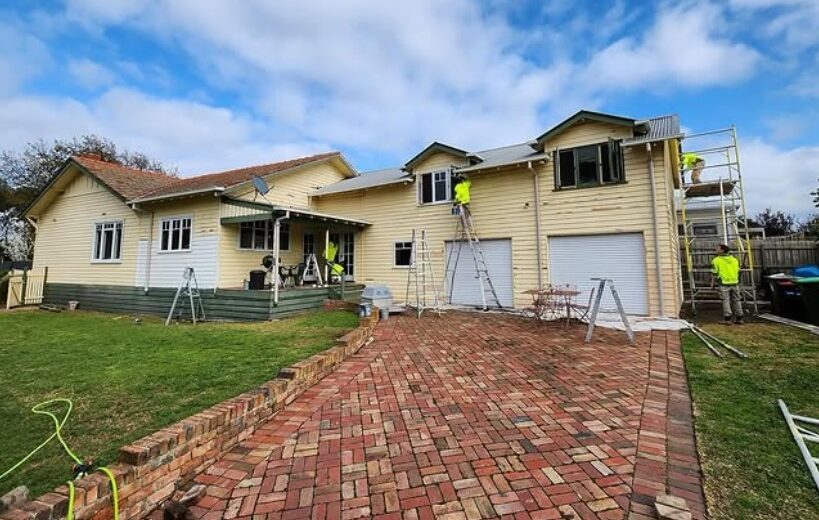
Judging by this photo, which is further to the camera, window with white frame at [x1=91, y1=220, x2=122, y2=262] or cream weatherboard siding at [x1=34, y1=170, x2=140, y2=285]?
window with white frame at [x1=91, y1=220, x2=122, y2=262]

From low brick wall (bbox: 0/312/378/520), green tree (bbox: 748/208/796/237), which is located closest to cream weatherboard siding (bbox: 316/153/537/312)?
low brick wall (bbox: 0/312/378/520)

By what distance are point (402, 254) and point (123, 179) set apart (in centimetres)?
1182

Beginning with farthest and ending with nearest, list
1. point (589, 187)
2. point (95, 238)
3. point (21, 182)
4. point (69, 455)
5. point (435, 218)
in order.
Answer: point (21, 182), point (95, 238), point (435, 218), point (589, 187), point (69, 455)

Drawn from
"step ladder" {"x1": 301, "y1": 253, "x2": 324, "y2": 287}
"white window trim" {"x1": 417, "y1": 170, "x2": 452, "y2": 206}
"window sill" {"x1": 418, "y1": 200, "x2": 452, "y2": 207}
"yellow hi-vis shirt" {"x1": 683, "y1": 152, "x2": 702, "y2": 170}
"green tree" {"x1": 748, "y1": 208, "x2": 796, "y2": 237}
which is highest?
"green tree" {"x1": 748, "y1": 208, "x2": 796, "y2": 237}

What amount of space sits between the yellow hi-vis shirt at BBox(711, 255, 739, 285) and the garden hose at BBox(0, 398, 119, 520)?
11.3m

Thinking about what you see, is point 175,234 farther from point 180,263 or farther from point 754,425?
point 754,425

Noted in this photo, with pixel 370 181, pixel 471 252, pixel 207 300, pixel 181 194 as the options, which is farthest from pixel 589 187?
pixel 181 194

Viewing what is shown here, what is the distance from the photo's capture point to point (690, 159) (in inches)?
460

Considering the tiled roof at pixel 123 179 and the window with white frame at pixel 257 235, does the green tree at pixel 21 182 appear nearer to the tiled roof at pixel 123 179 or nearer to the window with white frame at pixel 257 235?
the tiled roof at pixel 123 179

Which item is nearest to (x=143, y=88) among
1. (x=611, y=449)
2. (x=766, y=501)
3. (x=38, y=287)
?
(x=38, y=287)

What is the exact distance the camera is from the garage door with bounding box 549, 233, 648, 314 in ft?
32.2

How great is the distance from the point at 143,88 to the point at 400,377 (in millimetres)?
13841

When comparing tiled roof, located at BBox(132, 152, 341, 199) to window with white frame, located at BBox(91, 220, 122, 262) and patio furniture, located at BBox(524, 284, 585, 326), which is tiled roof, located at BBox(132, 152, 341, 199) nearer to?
window with white frame, located at BBox(91, 220, 122, 262)

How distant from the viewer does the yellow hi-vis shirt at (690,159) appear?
38.2ft
